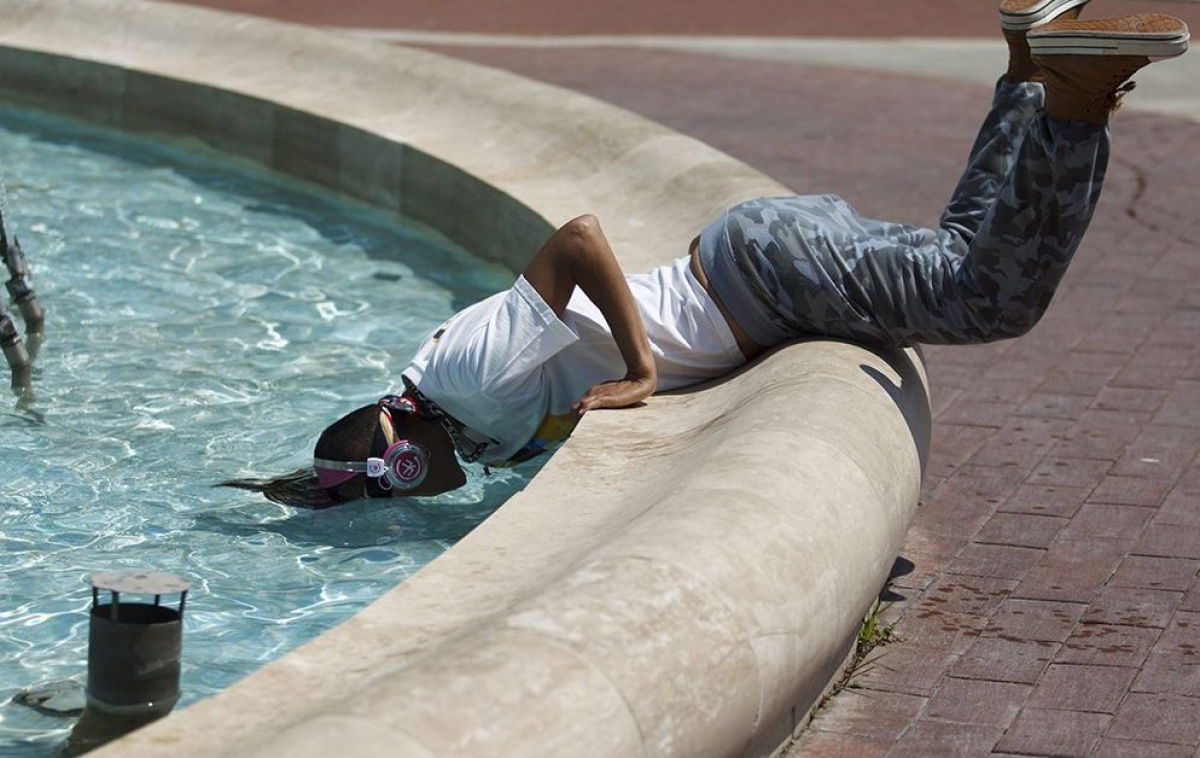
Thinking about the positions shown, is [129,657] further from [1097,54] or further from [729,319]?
[1097,54]

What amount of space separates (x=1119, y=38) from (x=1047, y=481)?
1.47 meters

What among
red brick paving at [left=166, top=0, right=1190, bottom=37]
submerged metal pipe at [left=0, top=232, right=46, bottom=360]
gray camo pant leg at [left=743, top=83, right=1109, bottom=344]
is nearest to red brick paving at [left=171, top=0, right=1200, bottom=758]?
gray camo pant leg at [left=743, top=83, right=1109, bottom=344]

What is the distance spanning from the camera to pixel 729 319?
14.0ft

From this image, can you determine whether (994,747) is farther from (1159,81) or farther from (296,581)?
(1159,81)

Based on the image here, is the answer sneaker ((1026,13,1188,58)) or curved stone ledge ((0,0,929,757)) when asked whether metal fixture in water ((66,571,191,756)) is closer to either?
curved stone ledge ((0,0,929,757))

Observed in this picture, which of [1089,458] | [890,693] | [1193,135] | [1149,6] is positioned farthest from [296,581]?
[1149,6]

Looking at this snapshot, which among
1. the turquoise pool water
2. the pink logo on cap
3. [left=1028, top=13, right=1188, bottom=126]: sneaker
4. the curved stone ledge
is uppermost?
[left=1028, top=13, right=1188, bottom=126]: sneaker

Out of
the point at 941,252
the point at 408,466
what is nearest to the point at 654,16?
the point at 941,252

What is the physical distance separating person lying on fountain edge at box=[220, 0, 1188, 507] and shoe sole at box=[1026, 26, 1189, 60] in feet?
1.05

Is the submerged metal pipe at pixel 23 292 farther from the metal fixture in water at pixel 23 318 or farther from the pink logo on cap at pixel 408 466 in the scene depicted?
the pink logo on cap at pixel 408 466

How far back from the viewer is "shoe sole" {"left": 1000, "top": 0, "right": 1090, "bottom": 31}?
395 centimetres

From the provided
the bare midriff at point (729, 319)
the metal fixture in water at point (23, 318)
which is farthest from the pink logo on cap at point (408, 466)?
the metal fixture in water at point (23, 318)

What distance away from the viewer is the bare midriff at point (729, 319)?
4.28 metres

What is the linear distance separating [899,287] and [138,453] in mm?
2102
